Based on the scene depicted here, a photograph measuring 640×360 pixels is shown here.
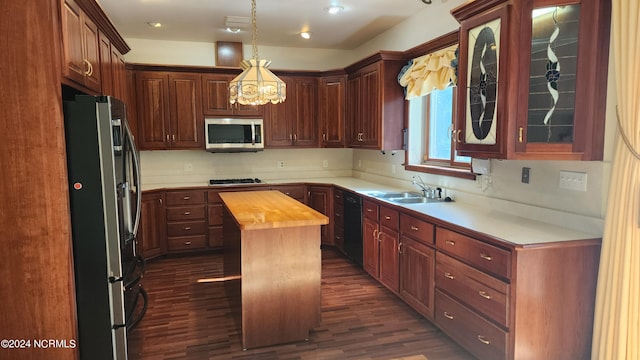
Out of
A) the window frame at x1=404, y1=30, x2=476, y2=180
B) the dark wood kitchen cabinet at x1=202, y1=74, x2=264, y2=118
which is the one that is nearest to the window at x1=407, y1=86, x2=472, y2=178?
the window frame at x1=404, y1=30, x2=476, y2=180

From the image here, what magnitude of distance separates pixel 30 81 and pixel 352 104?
3.73 meters

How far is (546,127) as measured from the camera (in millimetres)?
2354

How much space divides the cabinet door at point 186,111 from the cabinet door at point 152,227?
77 cm

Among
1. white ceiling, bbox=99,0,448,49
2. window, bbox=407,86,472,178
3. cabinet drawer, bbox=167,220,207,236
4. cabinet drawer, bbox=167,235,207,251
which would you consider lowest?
cabinet drawer, bbox=167,235,207,251

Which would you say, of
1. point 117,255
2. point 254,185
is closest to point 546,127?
point 117,255

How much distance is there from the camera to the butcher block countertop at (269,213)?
2.68 m

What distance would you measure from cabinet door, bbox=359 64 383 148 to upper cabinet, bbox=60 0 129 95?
2.63 metres

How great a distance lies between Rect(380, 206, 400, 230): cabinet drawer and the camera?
346 cm

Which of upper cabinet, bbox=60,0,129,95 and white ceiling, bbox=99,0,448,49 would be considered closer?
upper cabinet, bbox=60,0,129,95

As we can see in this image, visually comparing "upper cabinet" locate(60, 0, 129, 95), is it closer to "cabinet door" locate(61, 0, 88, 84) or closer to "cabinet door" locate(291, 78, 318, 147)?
"cabinet door" locate(61, 0, 88, 84)

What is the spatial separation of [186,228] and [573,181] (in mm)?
4173

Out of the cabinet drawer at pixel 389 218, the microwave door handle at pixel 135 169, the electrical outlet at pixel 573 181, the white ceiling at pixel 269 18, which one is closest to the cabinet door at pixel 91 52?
the microwave door handle at pixel 135 169

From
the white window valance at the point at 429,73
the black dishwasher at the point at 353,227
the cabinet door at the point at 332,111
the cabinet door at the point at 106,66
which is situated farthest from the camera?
the cabinet door at the point at 332,111

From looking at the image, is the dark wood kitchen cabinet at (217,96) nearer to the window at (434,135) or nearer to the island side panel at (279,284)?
the window at (434,135)
